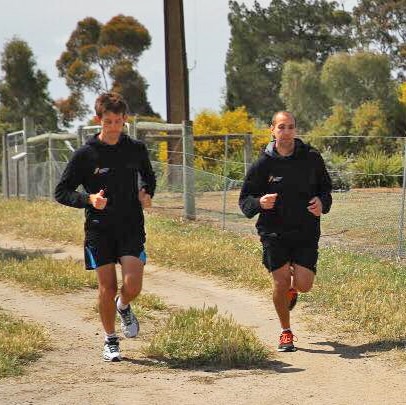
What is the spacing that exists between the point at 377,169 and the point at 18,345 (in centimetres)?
1539

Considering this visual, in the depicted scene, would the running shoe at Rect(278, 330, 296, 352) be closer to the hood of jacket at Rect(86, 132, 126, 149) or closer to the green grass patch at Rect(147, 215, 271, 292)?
the hood of jacket at Rect(86, 132, 126, 149)

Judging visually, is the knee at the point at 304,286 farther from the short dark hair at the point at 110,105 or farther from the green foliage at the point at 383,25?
the green foliage at the point at 383,25

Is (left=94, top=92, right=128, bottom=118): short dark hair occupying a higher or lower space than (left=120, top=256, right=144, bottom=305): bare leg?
higher

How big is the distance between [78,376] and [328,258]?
4.84 meters

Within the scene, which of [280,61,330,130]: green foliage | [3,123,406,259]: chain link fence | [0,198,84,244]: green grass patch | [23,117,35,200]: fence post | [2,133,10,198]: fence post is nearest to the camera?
[3,123,406,259]: chain link fence

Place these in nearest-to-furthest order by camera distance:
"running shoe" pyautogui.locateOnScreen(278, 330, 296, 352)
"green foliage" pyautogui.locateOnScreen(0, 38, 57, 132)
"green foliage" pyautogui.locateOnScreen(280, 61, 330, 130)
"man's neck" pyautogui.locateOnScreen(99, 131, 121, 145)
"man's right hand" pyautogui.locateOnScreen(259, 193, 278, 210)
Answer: "man's neck" pyautogui.locateOnScreen(99, 131, 121, 145), "man's right hand" pyautogui.locateOnScreen(259, 193, 278, 210), "running shoe" pyautogui.locateOnScreen(278, 330, 296, 352), "green foliage" pyautogui.locateOnScreen(280, 61, 330, 130), "green foliage" pyautogui.locateOnScreen(0, 38, 57, 132)

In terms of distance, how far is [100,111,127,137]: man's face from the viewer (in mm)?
6434

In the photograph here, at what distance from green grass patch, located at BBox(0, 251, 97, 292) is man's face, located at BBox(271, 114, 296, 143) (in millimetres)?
3348

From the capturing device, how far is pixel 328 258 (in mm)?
10414

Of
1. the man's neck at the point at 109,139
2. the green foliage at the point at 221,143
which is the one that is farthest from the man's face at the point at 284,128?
the green foliage at the point at 221,143

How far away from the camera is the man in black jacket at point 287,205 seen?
6781 mm

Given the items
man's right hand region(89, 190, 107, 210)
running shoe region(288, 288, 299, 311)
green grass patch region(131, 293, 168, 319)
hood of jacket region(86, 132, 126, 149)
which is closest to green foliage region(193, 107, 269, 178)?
green grass patch region(131, 293, 168, 319)

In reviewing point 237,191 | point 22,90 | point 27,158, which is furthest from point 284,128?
point 22,90

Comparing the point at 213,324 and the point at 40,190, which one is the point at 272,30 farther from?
the point at 213,324
